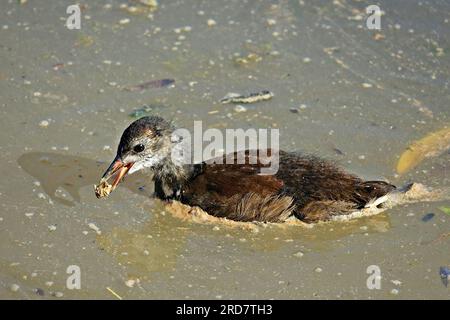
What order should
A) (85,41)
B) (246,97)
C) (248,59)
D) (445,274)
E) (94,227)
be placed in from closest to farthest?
(445,274) → (94,227) → (246,97) → (248,59) → (85,41)

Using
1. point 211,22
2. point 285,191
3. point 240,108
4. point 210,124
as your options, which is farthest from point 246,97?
point 285,191

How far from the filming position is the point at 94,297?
216 inches

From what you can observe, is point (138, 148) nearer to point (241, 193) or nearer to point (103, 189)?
point (103, 189)

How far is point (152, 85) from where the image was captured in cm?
780

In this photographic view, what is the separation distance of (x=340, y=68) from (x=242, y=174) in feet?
7.17

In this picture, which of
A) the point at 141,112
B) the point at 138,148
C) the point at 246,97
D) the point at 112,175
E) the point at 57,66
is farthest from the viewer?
the point at 57,66

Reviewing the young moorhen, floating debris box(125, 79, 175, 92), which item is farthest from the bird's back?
floating debris box(125, 79, 175, 92)

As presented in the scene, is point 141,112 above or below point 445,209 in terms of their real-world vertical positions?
above

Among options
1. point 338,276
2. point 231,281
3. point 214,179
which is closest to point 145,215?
point 214,179

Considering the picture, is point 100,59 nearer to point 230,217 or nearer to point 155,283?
point 230,217

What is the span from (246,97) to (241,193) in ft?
5.06

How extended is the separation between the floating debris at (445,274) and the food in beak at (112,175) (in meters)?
2.48
